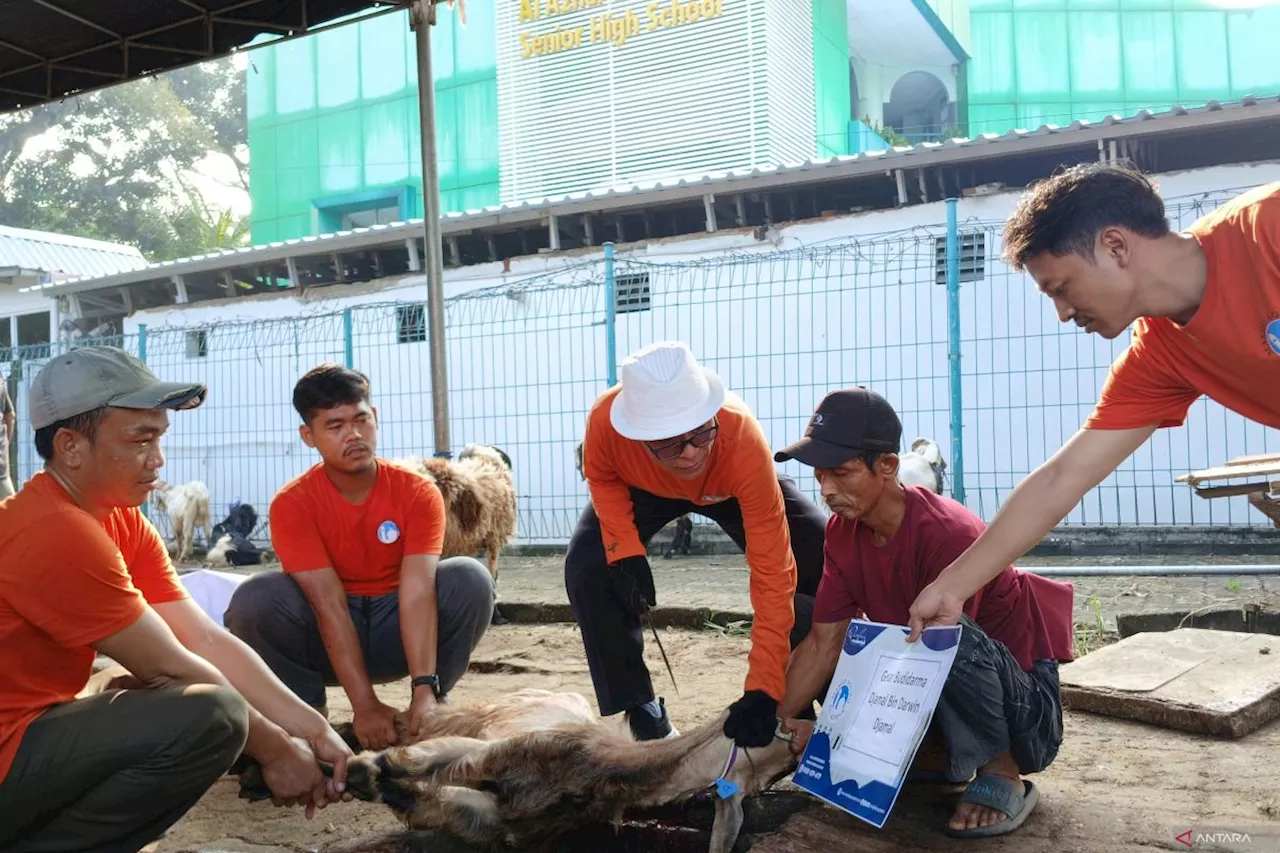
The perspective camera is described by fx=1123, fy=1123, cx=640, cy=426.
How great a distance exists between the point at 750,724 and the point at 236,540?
938 centimetres

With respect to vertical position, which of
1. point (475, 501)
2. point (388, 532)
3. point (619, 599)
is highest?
point (388, 532)

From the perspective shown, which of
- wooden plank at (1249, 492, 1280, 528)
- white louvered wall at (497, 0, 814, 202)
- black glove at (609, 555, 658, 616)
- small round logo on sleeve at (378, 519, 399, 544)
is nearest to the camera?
black glove at (609, 555, 658, 616)

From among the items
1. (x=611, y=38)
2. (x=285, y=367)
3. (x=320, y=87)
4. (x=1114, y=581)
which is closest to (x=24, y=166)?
(x=320, y=87)

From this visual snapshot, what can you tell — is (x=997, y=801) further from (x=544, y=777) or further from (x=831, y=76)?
(x=831, y=76)

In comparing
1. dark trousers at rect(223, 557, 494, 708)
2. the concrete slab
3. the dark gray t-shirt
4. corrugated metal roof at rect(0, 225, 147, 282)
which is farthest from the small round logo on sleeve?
corrugated metal roof at rect(0, 225, 147, 282)

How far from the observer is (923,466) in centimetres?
769

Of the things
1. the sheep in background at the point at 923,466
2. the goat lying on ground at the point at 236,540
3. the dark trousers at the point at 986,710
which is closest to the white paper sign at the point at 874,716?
the dark trousers at the point at 986,710

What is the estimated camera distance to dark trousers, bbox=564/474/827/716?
3.74 metres

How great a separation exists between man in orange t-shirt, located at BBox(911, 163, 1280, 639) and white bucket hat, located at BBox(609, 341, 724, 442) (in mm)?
842

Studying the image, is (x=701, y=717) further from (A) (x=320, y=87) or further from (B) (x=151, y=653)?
(A) (x=320, y=87)

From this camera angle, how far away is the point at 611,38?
1631 cm

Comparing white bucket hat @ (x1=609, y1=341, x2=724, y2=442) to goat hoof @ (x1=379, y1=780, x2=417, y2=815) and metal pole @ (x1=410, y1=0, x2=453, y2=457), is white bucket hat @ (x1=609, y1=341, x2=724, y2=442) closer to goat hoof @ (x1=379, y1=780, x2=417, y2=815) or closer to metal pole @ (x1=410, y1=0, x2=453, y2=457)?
goat hoof @ (x1=379, y1=780, x2=417, y2=815)

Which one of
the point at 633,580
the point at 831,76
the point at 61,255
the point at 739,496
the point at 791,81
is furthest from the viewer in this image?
the point at 61,255


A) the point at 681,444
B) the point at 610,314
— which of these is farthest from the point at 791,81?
the point at 681,444
